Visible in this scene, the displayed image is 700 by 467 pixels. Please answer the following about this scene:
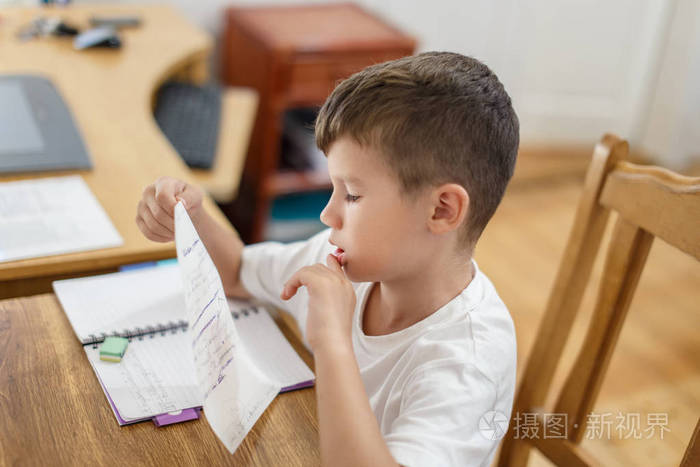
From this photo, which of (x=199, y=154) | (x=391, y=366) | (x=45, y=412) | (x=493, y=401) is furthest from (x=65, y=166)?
(x=493, y=401)

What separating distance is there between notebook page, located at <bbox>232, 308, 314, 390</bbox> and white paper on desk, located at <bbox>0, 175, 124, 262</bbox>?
0.24 m

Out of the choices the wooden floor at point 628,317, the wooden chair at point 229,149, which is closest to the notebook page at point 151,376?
the wooden chair at point 229,149

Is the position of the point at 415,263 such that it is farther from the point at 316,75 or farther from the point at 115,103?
the point at 316,75

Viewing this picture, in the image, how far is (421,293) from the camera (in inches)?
34.6

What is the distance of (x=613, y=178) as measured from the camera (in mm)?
964

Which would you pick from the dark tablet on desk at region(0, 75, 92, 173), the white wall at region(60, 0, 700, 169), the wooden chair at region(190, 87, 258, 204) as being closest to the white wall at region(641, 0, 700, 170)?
the white wall at region(60, 0, 700, 169)

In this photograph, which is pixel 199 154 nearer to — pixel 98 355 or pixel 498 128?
pixel 98 355

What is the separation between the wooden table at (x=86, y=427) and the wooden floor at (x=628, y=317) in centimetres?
114

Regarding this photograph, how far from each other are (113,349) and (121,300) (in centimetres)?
12

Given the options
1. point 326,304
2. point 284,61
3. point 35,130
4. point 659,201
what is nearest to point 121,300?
point 326,304

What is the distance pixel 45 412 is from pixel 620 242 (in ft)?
2.27

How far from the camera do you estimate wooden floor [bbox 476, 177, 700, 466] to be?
6.34 feet

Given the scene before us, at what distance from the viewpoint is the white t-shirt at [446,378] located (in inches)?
28.3

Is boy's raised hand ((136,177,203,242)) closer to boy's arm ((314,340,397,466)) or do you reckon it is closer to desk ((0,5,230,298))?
desk ((0,5,230,298))
